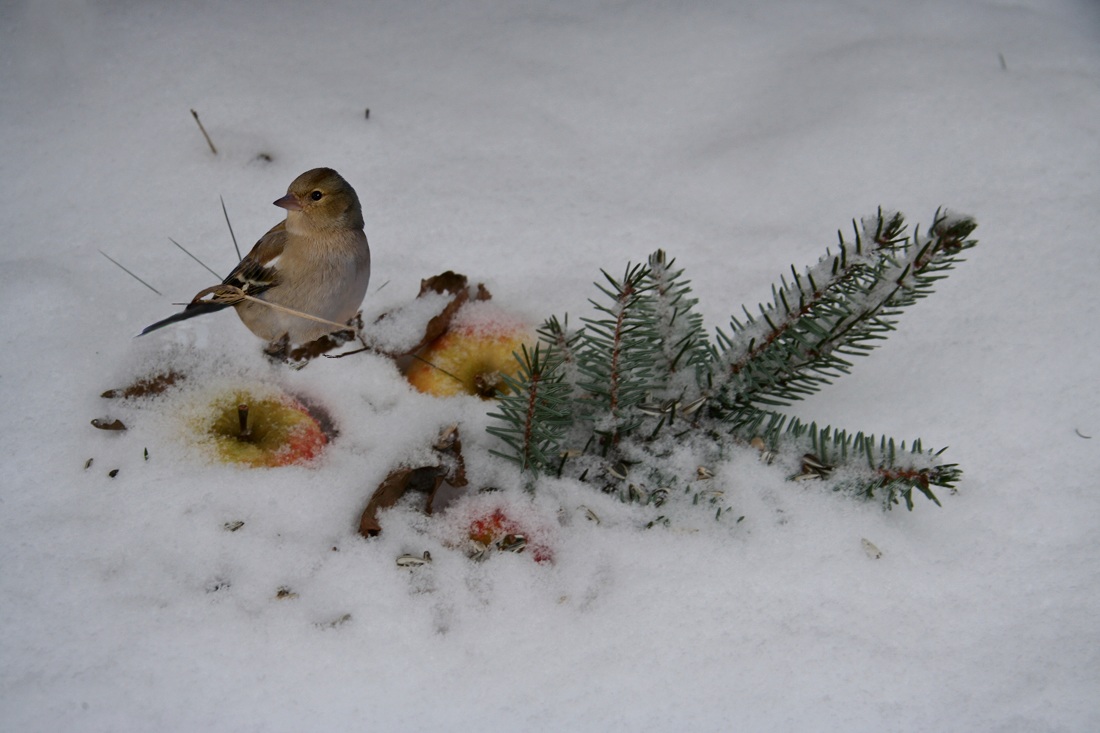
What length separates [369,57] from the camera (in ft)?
8.64

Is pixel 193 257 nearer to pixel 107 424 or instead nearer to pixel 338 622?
pixel 107 424

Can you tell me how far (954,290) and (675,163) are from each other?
83cm

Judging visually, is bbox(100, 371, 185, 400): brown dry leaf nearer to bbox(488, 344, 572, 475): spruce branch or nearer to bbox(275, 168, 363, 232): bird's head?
bbox(275, 168, 363, 232): bird's head

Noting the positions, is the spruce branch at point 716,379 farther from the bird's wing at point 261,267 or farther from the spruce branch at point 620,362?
the bird's wing at point 261,267

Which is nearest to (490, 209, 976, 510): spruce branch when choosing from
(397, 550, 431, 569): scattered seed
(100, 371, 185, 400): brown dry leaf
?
(397, 550, 431, 569): scattered seed

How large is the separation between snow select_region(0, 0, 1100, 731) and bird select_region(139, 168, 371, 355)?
0.64 feet

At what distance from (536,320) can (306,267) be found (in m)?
0.56

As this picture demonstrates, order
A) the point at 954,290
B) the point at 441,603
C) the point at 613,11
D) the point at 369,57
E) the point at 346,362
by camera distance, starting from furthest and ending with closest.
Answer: the point at 613,11 < the point at 369,57 < the point at 954,290 < the point at 346,362 < the point at 441,603

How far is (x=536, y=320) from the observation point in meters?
1.95

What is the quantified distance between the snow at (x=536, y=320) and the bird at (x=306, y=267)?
0.64ft

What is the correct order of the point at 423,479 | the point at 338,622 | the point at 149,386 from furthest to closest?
the point at 149,386 → the point at 423,479 → the point at 338,622

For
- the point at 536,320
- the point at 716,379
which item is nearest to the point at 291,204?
the point at 536,320

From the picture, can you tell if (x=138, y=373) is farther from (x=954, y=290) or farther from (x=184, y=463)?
(x=954, y=290)

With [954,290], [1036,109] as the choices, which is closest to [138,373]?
[954,290]
